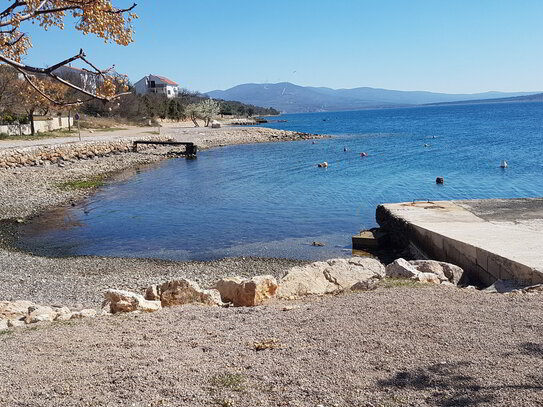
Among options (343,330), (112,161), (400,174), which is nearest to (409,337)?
(343,330)

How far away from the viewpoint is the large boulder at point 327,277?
30.8ft

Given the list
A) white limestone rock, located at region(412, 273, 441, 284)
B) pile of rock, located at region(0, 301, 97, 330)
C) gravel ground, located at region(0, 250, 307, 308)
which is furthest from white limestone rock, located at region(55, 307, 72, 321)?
white limestone rock, located at region(412, 273, 441, 284)

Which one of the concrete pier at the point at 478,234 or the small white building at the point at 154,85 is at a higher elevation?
the small white building at the point at 154,85

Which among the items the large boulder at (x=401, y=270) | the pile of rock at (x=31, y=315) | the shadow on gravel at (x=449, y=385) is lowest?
the pile of rock at (x=31, y=315)

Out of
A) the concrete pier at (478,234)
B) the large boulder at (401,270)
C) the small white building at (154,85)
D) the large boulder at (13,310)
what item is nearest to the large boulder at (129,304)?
the large boulder at (13,310)

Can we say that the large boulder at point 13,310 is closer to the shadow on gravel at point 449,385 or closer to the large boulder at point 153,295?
the large boulder at point 153,295

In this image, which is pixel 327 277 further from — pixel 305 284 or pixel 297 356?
pixel 297 356

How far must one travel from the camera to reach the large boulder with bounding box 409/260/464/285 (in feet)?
35.0

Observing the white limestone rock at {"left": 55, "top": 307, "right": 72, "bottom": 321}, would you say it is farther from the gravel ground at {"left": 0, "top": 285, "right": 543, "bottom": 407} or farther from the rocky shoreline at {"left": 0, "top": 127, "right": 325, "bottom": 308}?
the rocky shoreline at {"left": 0, "top": 127, "right": 325, "bottom": 308}

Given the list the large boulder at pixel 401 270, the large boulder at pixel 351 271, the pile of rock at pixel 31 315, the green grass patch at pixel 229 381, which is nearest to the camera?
the green grass patch at pixel 229 381

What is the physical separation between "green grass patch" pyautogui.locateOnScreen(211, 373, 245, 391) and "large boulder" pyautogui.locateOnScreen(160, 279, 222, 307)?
3.57 meters

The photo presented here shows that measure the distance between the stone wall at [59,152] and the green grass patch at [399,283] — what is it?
105 ft

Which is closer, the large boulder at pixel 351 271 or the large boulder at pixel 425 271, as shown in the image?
the large boulder at pixel 425 271

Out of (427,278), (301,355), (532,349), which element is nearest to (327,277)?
(427,278)
